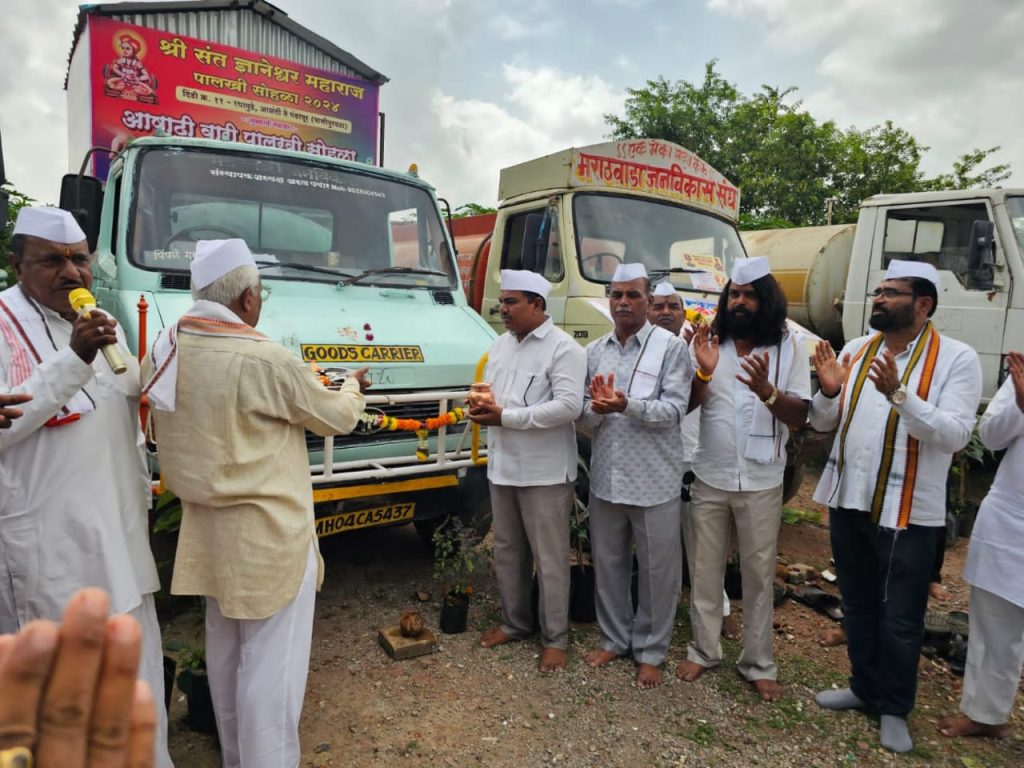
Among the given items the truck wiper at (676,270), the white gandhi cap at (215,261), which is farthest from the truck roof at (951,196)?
the white gandhi cap at (215,261)

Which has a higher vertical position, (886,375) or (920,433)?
(886,375)

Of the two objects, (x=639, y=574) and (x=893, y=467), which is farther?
(x=639, y=574)

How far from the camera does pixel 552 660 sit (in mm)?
3389

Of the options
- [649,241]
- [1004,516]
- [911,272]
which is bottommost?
[1004,516]

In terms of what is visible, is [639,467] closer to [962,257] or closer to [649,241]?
[649,241]

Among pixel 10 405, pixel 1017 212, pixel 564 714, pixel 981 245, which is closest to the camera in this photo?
pixel 10 405

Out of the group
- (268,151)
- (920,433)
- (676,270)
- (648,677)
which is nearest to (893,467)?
(920,433)

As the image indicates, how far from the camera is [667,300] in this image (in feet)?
14.6

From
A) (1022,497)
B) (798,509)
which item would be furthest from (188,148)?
(798,509)

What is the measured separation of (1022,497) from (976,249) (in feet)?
12.0

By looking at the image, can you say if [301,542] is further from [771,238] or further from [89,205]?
[771,238]

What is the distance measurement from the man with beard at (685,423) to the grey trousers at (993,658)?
1020 mm

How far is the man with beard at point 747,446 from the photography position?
307 cm

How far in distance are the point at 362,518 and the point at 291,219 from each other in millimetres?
1802
